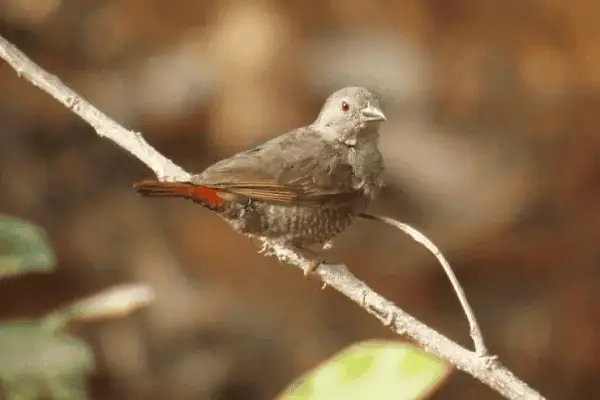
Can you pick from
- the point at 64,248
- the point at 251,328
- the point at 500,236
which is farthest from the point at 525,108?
the point at 64,248

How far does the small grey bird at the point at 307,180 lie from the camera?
109cm

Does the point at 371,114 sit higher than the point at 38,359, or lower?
higher

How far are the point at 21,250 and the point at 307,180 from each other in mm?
391

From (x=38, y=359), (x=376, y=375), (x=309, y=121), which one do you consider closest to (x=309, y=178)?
(x=376, y=375)

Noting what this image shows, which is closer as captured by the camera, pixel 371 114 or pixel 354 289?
pixel 354 289

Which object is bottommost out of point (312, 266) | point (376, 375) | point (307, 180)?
point (376, 375)

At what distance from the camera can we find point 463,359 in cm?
96

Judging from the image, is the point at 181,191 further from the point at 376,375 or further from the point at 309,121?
the point at 309,121

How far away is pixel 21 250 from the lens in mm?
1002

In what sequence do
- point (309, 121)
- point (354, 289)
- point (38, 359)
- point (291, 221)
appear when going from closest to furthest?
point (38, 359)
point (354, 289)
point (291, 221)
point (309, 121)

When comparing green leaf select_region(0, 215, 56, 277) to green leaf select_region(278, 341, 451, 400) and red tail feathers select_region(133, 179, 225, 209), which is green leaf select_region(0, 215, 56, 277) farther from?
green leaf select_region(278, 341, 451, 400)

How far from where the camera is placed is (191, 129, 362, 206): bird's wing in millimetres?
1073

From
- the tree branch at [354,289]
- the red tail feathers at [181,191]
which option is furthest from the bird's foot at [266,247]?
the red tail feathers at [181,191]

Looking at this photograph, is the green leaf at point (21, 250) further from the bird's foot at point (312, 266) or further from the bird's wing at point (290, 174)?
the bird's foot at point (312, 266)
